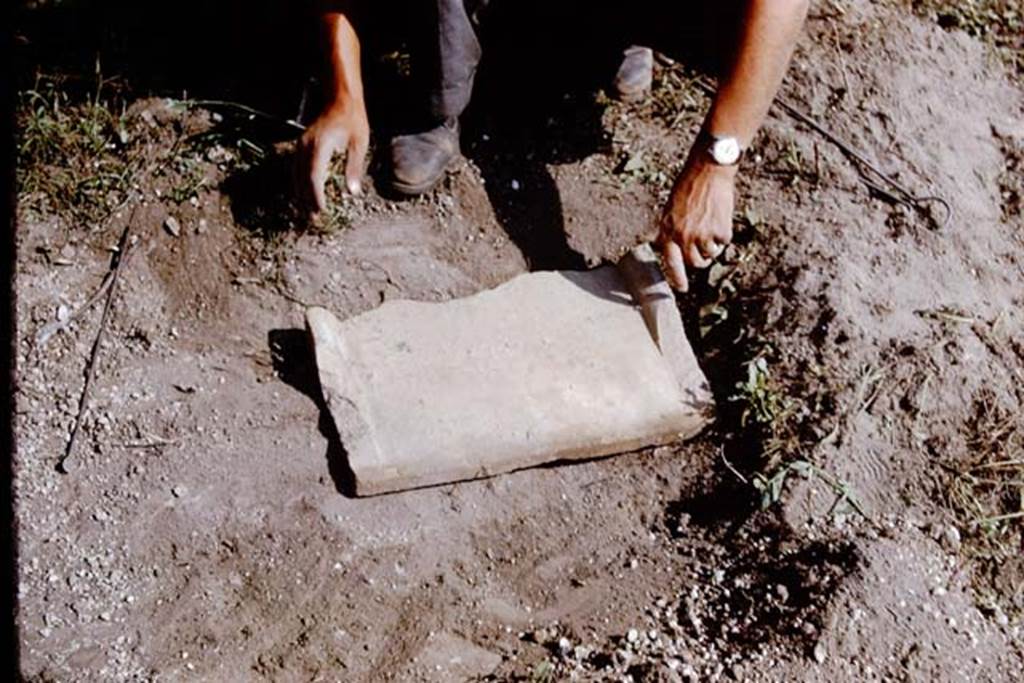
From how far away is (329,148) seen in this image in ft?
9.93

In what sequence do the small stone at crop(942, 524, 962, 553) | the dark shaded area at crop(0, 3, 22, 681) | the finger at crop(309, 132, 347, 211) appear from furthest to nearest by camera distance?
the finger at crop(309, 132, 347, 211)
the small stone at crop(942, 524, 962, 553)
the dark shaded area at crop(0, 3, 22, 681)

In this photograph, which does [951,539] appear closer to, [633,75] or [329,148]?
[633,75]

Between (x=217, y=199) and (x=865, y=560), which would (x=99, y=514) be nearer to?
(x=217, y=199)

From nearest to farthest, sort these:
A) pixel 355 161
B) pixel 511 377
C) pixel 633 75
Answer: pixel 511 377, pixel 355 161, pixel 633 75

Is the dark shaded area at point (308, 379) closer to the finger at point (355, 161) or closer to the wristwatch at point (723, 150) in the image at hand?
the finger at point (355, 161)

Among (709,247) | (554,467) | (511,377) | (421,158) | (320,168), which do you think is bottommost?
(554,467)

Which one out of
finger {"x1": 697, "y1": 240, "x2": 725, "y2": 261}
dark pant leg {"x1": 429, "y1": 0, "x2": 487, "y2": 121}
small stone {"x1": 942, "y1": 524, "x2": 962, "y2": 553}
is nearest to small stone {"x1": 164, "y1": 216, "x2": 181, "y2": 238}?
dark pant leg {"x1": 429, "y1": 0, "x2": 487, "y2": 121}

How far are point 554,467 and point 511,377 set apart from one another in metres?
0.25

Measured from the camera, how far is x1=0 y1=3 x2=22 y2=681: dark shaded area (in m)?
2.62

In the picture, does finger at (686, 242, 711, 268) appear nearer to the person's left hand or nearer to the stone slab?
the person's left hand

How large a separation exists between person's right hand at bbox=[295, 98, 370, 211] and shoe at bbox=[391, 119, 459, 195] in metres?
0.17

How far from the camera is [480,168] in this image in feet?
11.3

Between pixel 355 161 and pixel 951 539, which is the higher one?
pixel 355 161

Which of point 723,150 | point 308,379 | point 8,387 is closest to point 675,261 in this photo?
point 723,150
